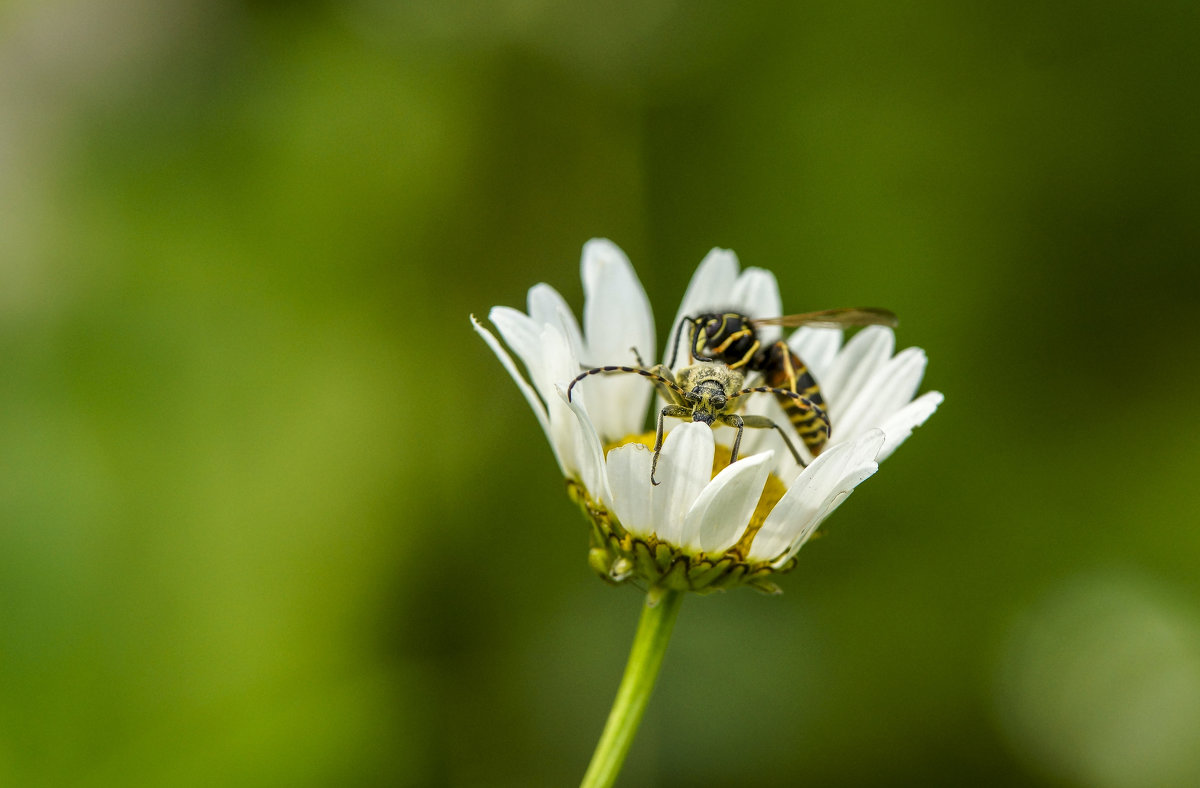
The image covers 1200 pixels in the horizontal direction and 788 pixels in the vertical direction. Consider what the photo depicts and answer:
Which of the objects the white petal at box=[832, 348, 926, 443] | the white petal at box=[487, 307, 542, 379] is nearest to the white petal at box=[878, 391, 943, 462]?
the white petal at box=[832, 348, 926, 443]

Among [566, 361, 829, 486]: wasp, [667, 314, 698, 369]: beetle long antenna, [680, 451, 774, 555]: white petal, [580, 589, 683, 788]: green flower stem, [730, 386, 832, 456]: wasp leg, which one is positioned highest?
[667, 314, 698, 369]: beetle long antenna

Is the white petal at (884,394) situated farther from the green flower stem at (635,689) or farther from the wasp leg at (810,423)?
the green flower stem at (635,689)

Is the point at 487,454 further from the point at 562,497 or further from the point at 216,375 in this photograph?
the point at 216,375

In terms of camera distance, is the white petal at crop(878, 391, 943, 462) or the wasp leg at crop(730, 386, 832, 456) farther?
the wasp leg at crop(730, 386, 832, 456)

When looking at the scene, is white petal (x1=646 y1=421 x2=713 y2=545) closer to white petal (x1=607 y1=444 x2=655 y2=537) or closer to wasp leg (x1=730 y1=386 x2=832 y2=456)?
white petal (x1=607 y1=444 x2=655 y2=537)

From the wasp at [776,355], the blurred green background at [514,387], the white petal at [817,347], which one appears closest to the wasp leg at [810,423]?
the wasp at [776,355]

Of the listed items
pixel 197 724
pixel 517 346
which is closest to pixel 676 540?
pixel 517 346

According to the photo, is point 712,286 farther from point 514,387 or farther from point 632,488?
point 514,387
